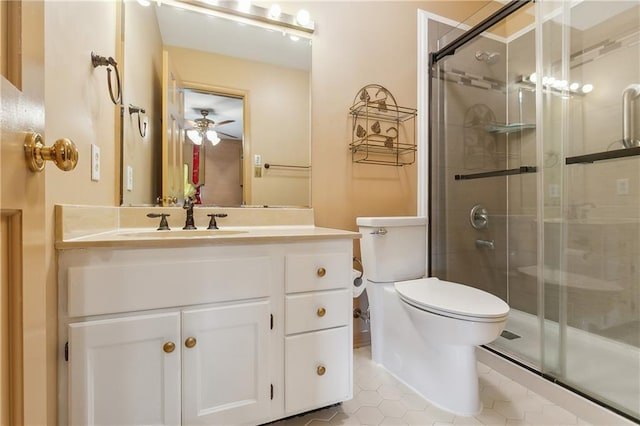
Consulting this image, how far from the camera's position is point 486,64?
7.23 feet

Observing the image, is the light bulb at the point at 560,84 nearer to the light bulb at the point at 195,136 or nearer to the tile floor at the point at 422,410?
the tile floor at the point at 422,410

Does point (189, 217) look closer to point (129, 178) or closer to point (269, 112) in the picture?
point (129, 178)

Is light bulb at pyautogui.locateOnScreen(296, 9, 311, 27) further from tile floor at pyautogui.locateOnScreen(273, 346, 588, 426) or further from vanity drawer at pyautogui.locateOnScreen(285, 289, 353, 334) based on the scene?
tile floor at pyautogui.locateOnScreen(273, 346, 588, 426)

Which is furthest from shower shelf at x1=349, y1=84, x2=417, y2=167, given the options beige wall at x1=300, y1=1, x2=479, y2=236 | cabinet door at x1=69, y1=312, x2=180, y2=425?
cabinet door at x1=69, y1=312, x2=180, y2=425

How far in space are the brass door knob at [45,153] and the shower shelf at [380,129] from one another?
5.12ft

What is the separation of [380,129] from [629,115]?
133cm

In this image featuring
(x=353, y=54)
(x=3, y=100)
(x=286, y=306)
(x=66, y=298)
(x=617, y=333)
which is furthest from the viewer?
(x=353, y=54)

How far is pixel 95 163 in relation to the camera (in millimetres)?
1120

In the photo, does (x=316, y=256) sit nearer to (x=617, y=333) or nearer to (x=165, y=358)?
(x=165, y=358)

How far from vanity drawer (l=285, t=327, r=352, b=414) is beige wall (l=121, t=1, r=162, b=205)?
0.98 meters

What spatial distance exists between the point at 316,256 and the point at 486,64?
2.00 m

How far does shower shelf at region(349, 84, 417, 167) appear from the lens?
1906mm

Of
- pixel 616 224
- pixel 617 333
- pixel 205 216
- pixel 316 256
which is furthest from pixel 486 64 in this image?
pixel 205 216

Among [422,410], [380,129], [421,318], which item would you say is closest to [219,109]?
[380,129]
